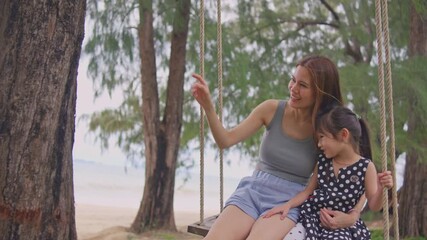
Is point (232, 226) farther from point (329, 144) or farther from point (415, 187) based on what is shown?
point (415, 187)

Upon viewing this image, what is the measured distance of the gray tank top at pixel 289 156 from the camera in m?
1.96

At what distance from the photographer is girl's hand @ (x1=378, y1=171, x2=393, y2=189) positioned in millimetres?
1847

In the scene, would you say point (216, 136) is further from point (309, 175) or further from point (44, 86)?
point (44, 86)

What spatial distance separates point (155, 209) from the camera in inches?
253

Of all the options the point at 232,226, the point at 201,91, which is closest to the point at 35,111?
the point at 201,91

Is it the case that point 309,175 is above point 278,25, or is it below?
below

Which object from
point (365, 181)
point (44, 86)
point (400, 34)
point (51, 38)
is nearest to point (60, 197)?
point (44, 86)

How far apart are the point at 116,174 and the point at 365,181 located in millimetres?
24032

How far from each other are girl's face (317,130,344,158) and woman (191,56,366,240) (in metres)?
0.08

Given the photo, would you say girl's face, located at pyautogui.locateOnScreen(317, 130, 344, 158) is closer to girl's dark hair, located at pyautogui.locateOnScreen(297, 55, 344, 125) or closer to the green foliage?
girl's dark hair, located at pyautogui.locateOnScreen(297, 55, 344, 125)

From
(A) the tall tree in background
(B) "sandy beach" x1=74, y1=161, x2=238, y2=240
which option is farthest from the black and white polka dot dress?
(B) "sandy beach" x1=74, y1=161, x2=238, y2=240

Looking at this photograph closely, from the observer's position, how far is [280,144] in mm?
1976

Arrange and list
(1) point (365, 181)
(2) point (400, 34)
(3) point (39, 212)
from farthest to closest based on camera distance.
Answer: (2) point (400, 34), (3) point (39, 212), (1) point (365, 181)

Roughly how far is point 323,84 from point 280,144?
0.20 meters
